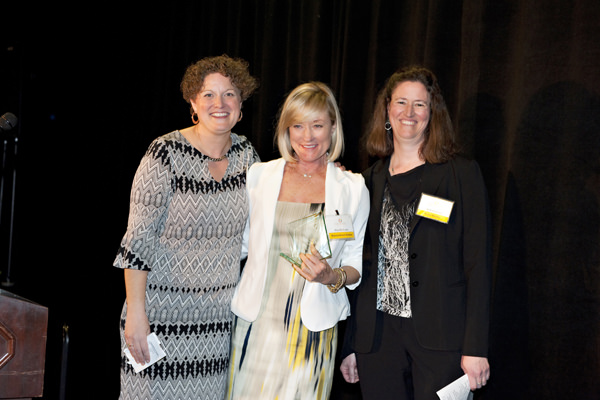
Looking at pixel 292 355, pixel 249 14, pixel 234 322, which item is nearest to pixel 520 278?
pixel 292 355

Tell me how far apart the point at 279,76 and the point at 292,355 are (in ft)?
6.92

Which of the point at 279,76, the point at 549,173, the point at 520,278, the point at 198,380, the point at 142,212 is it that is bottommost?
the point at 198,380

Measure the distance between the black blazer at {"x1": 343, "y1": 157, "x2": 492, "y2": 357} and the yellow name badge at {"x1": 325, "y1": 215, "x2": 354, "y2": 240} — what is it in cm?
22

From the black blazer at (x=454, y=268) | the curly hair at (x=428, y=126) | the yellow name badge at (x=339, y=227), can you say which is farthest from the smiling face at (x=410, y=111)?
the yellow name badge at (x=339, y=227)

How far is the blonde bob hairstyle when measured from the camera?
2.43 meters

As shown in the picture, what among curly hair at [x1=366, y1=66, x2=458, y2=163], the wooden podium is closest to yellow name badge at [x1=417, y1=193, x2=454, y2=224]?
curly hair at [x1=366, y1=66, x2=458, y2=163]

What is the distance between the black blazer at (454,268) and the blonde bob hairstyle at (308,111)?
1.46 feet

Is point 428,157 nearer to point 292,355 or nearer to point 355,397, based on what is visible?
point 292,355

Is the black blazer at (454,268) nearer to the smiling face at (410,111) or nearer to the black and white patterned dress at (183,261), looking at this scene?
the smiling face at (410,111)

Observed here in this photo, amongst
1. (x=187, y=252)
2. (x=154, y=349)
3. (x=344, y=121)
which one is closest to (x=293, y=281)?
(x=187, y=252)

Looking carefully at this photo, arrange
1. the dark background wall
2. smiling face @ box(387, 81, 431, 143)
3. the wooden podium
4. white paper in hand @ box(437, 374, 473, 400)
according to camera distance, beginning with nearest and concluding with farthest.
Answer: the wooden podium, white paper in hand @ box(437, 374, 473, 400), smiling face @ box(387, 81, 431, 143), the dark background wall

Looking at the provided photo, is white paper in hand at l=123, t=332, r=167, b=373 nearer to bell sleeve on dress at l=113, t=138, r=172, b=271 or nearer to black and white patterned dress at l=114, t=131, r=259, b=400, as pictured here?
black and white patterned dress at l=114, t=131, r=259, b=400

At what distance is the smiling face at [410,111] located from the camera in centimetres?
236

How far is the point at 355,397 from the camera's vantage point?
11.1ft
